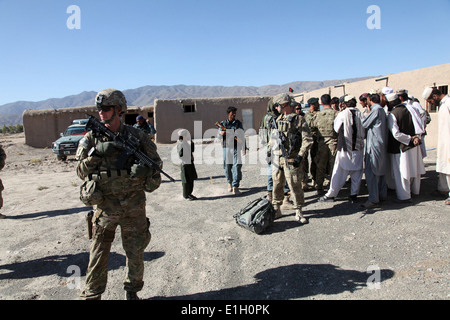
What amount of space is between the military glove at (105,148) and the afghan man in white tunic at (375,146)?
4.02 metres

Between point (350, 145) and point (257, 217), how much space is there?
2130 millimetres

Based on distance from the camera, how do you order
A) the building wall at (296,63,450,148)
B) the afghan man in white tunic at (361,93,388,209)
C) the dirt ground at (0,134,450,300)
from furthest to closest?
the building wall at (296,63,450,148), the afghan man in white tunic at (361,93,388,209), the dirt ground at (0,134,450,300)

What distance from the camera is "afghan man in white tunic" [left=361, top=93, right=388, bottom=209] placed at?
15.9 feet

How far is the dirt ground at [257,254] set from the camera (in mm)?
3064

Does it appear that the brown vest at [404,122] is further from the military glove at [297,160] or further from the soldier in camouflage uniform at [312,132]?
the military glove at [297,160]

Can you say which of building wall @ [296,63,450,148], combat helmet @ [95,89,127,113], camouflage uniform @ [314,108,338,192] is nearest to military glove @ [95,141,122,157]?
combat helmet @ [95,89,127,113]

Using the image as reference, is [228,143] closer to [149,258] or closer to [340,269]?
[149,258]

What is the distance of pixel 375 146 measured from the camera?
489 centimetres

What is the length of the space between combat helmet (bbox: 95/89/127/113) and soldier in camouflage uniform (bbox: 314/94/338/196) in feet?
13.2

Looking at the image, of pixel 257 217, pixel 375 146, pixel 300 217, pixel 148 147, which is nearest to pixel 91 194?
pixel 148 147

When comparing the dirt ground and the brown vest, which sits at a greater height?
the brown vest

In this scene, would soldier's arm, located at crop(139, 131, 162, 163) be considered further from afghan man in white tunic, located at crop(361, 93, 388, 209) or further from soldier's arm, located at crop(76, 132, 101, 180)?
afghan man in white tunic, located at crop(361, 93, 388, 209)

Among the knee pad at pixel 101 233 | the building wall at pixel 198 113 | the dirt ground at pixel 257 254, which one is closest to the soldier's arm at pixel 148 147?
the knee pad at pixel 101 233
